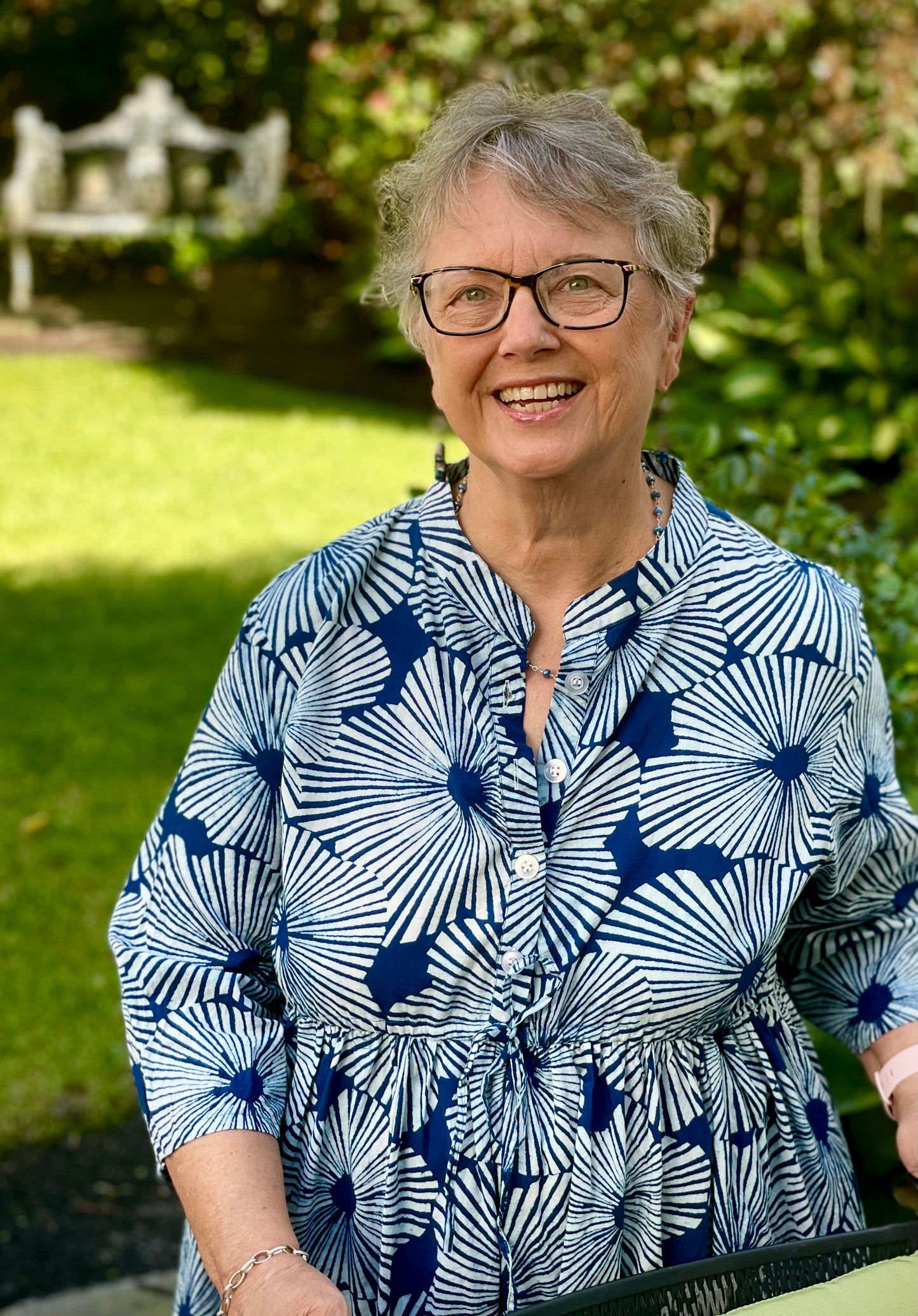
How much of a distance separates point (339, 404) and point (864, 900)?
31.5ft

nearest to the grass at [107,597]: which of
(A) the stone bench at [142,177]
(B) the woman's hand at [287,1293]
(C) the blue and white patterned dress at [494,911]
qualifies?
(C) the blue and white patterned dress at [494,911]

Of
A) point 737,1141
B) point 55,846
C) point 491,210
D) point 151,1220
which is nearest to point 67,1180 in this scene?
point 151,1220

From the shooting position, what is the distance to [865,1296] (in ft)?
5.24

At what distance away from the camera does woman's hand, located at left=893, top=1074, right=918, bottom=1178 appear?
1.84 m

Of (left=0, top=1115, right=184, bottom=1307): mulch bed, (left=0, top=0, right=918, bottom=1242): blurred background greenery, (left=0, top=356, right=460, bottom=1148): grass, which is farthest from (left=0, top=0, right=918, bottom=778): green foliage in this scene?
(left=0, top=1115, right=184, bottom=1307): mulch bed

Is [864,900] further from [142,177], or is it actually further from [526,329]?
[142,177]

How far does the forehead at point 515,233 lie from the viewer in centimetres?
170

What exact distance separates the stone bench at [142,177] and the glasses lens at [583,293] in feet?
43.0

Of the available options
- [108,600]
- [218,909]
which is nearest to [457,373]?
[218,909]

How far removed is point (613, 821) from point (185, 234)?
14.6 m

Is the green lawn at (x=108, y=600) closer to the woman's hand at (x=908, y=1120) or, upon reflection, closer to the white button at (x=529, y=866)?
the woman's hand at (x=908, y=1120)

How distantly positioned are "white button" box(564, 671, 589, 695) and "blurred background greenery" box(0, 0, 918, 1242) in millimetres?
949

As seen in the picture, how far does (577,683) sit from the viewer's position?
1.78m

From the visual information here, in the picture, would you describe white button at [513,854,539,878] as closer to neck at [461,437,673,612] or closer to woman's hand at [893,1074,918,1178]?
neck at [461,437,673,612]
